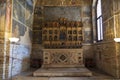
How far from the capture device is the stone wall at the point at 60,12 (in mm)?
11133

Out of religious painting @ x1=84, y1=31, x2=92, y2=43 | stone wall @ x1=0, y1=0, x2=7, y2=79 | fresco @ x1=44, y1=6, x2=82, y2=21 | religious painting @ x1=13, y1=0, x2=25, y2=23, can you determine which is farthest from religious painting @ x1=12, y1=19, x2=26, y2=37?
religious painting @ x1=84, y1=31, x2=92, y2=43

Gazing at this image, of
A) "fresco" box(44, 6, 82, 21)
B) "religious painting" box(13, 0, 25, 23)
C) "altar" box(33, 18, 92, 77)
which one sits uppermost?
"fresco" box(44, 6, 82, 21)

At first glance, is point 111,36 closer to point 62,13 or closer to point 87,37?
point 87,37

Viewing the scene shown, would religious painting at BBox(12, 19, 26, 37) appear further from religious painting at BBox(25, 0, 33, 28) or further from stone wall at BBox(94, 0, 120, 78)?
stone wall at BBox(94, 0, 120, 78)

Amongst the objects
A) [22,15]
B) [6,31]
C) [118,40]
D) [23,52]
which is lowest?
[23,52]

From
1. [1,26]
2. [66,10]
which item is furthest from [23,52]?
[66,10]

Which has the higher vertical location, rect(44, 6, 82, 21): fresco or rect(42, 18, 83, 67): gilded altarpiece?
rect(44, 6, 82, 21): fresco

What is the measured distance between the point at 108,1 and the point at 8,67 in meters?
5.91

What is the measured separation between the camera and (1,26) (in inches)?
268

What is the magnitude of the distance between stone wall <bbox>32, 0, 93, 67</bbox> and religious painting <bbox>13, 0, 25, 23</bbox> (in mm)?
2392

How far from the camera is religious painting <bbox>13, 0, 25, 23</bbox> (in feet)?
24.5

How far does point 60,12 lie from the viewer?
37.1ft

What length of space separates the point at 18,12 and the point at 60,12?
13.3 ft

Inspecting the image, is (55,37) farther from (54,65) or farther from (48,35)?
(54,65)
